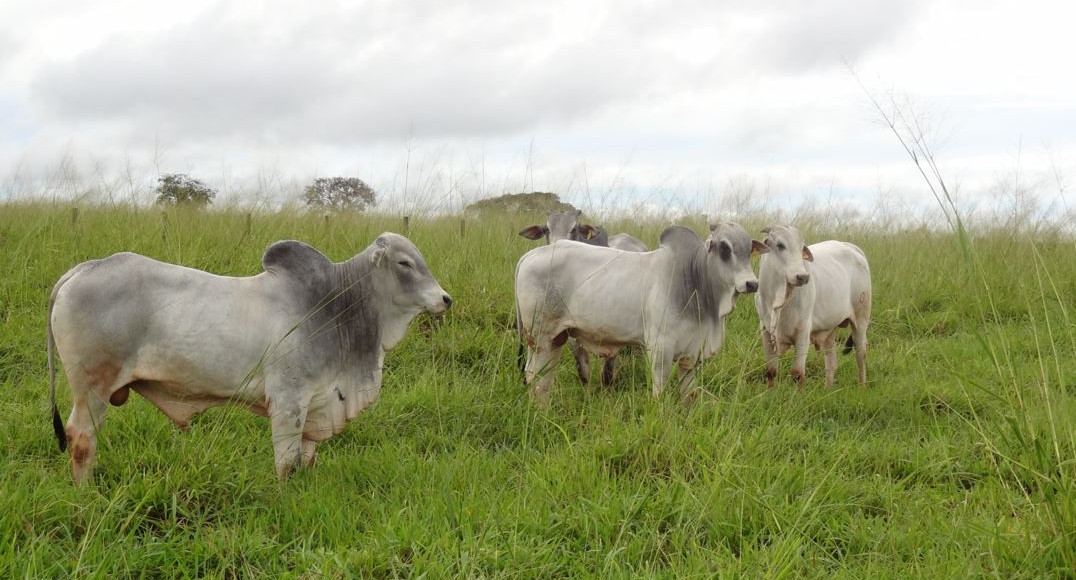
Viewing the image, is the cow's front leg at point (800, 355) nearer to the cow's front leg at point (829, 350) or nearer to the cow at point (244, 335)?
the cow's front leg at point (829, 350)

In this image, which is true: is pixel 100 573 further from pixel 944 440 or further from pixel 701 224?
pixel 701 224

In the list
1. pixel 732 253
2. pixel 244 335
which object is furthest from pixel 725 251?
pixel 244 335

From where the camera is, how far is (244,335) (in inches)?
150

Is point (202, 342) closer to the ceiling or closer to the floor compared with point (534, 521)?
closer to the ceiling

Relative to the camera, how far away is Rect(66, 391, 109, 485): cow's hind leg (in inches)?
147

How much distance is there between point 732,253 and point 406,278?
1996mm

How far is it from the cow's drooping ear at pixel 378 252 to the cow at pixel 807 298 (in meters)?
2.60

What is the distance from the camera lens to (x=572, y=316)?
5.57m

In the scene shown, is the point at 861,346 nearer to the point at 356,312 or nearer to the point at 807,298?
the point at 807,298

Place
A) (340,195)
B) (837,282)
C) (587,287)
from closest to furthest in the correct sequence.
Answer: (587,287) → (837,282) → (340,195)

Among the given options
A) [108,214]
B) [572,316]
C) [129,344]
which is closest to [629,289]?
[572,316]

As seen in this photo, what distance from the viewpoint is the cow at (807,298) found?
5969 millimetres

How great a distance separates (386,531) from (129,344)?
1355mm

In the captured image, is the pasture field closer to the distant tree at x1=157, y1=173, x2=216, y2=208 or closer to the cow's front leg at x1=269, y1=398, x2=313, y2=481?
the cow's front leg at x1=269, y1=398, x2=313, y2=481
